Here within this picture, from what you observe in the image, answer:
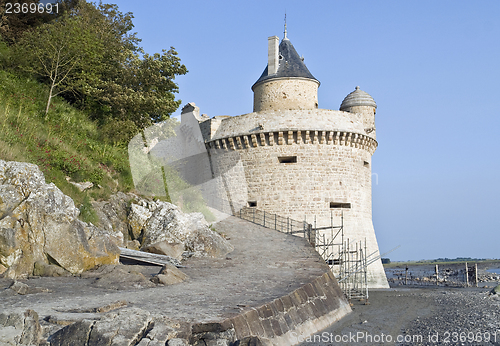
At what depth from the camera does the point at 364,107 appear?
20.3 m

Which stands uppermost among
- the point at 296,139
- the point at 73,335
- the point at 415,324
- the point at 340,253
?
the point at 296,139

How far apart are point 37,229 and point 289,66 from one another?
14.7m

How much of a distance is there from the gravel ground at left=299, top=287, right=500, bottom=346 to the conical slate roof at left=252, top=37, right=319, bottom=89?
10.4 metres

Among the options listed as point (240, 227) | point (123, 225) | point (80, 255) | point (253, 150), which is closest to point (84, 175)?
point (123, 225)

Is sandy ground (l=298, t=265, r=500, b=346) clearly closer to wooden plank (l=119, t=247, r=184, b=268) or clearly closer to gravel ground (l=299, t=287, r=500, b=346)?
gravel ground (l=299, t=287, r=500, b=346)

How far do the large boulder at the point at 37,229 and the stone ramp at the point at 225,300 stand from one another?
57 centimetres

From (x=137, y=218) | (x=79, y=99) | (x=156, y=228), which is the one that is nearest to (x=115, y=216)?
(x=137, y=218)

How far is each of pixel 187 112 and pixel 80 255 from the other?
632 inches

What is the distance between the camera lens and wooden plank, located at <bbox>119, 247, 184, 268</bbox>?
390 inches

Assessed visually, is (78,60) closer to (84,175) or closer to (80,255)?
(84,175)

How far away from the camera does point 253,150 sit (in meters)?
18.8

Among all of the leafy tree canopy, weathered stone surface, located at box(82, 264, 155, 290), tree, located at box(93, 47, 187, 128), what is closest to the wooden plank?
weathered stone surface, located at box(82, 264, 155, 290)

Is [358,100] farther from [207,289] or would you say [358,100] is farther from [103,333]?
[103,333]

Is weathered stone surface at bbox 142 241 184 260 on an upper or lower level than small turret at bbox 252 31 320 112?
lower
